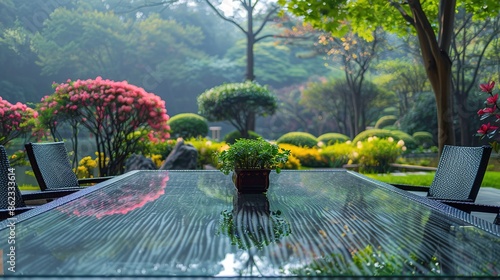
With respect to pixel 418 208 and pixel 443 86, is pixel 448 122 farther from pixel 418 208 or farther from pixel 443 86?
pixel 418 208

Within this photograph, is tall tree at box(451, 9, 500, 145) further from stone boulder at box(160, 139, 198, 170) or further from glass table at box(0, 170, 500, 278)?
glass table at box(0, 170, 500, 278)

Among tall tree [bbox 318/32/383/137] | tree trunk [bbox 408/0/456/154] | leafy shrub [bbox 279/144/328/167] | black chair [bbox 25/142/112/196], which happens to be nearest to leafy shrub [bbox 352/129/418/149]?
leafy shrub [bbox 279/144/328/167]

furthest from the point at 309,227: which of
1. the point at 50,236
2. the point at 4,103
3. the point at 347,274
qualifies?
the point at 4,103

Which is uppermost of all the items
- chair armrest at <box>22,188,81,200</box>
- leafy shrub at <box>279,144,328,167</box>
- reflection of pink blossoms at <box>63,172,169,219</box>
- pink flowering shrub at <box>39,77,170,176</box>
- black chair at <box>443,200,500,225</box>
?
pink flowering shrub at <box>39,77,170,176</box>

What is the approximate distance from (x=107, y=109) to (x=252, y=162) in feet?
17.8

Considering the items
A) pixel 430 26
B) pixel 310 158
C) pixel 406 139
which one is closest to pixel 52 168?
pixel 430 26

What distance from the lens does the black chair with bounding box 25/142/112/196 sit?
9.29ft

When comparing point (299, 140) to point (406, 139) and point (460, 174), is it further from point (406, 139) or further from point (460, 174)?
point (460, 174)

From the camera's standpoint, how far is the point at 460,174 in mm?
2643

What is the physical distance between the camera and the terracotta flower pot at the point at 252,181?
2.30 metres

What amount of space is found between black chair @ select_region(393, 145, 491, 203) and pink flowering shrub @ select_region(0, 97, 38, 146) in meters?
6.23

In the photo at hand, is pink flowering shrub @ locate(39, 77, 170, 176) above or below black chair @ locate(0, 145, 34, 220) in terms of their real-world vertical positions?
above

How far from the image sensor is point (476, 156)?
254cm

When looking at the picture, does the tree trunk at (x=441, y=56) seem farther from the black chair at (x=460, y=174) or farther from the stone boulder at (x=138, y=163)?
the stone boulder at (x=138, y=163)
